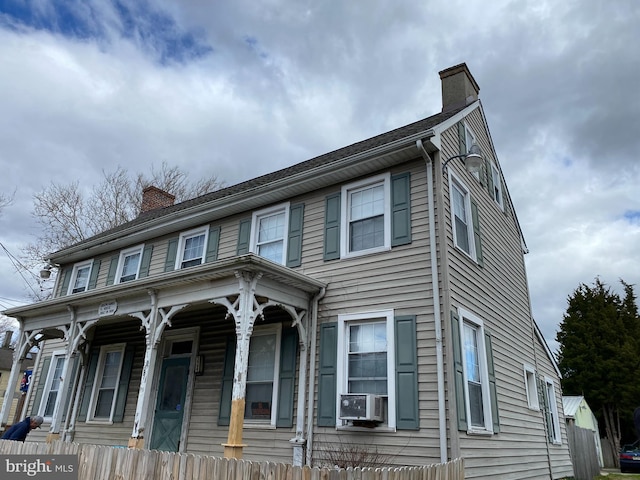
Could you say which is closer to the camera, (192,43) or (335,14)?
(335,14)

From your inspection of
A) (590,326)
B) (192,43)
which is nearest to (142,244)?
(192,43)

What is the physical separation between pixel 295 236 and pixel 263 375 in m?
2.76

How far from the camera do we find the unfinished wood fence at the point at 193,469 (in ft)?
12.4

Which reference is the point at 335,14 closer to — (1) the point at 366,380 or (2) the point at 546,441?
(1) the point at 366,380

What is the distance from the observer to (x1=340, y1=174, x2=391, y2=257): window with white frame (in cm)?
821

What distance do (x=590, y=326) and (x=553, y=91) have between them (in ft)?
61.7

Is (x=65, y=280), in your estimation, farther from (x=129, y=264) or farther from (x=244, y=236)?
(x=244, y=236)

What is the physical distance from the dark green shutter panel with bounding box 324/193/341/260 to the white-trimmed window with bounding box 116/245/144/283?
19.9 feet

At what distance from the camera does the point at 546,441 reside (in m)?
11.1

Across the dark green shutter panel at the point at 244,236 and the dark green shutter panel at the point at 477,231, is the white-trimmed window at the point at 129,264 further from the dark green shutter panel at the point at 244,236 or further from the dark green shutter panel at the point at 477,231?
the dark green shutter panel at the point at 477,231

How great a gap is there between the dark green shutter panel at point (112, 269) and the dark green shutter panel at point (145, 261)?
1200mm

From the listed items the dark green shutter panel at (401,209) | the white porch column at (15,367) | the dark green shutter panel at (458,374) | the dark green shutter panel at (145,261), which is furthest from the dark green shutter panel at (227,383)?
the white porch column at (15,367)

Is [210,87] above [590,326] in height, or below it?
above

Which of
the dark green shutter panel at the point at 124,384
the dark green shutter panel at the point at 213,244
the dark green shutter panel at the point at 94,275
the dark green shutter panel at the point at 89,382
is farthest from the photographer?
the dark green shutter panel at the point at 94,275
